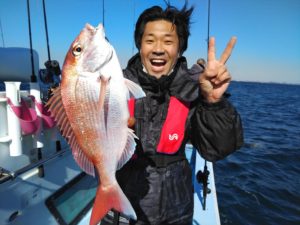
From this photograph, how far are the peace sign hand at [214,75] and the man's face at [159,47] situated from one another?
1.37 ft

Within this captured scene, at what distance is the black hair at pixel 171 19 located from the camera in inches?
91.4

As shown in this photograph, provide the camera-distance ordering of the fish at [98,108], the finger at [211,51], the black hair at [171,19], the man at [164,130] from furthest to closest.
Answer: the black hair at [171,19]
the man at [164,130]
the finger at [211,51]
the fish at [98,108]

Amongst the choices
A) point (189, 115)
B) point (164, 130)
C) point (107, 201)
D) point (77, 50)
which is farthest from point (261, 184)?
point (77, 50)

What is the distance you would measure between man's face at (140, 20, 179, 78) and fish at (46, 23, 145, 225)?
0.58 metres

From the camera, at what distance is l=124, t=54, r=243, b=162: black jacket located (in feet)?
6.59

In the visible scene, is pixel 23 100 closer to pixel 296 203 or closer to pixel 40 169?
pixel 40 169

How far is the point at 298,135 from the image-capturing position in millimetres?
14047

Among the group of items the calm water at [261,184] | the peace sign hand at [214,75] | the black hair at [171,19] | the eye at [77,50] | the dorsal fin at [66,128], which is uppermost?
the black hair at [171,19]

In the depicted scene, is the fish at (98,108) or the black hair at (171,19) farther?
the black hair at (171,19)

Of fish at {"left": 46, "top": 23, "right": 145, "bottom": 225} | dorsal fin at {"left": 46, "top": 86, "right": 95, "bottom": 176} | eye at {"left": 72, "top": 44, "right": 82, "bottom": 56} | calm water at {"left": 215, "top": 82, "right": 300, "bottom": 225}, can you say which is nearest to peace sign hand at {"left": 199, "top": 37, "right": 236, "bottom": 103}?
fish at {"left": 46, "top": 23, "right": 145, "bottom": 225}

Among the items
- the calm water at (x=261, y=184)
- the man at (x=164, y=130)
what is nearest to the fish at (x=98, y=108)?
the man at (x=164, y=130)

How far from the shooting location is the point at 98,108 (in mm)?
1704

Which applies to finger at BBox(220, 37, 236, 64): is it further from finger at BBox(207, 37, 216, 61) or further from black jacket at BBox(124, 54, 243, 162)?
black jacket at BBox(124, 54, 243, 162)

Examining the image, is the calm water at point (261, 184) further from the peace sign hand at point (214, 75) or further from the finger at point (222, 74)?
the finger at point (222, 74)
